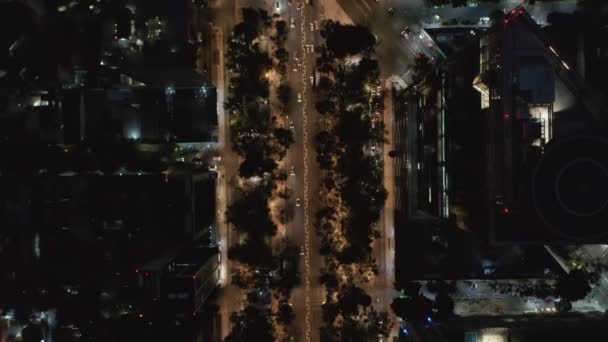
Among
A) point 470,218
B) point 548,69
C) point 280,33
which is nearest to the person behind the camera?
point 548,69

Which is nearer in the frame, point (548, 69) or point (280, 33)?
point (548, 69)

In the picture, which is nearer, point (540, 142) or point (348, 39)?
point (540, 142)

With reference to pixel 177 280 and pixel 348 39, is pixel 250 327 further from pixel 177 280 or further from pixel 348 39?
pixel 348 39

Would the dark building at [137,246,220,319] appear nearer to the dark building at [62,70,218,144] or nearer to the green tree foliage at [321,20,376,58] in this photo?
the dark building at [62,70,218,144]

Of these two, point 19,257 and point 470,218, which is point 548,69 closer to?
point 470,218

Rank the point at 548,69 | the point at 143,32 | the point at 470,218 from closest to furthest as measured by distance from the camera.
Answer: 1. the point at 548,69
2. the point at 470,218
3. the point at 143,32

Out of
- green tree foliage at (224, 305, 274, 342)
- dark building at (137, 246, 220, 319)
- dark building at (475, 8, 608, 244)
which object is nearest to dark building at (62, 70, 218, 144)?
dark building at (137, 246, 220, 319)

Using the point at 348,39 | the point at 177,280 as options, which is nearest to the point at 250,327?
the point at 177,280

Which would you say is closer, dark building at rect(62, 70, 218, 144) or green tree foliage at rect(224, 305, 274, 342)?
dark building at rect(62, 70, 218, 144)

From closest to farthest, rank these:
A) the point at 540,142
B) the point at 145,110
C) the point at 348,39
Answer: the point at 540,142, the point at 145,110, the point at 348,39

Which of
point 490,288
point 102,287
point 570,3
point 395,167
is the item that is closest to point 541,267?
point 490,288

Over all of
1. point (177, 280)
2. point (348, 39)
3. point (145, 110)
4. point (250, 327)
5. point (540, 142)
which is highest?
point (348, 39)
